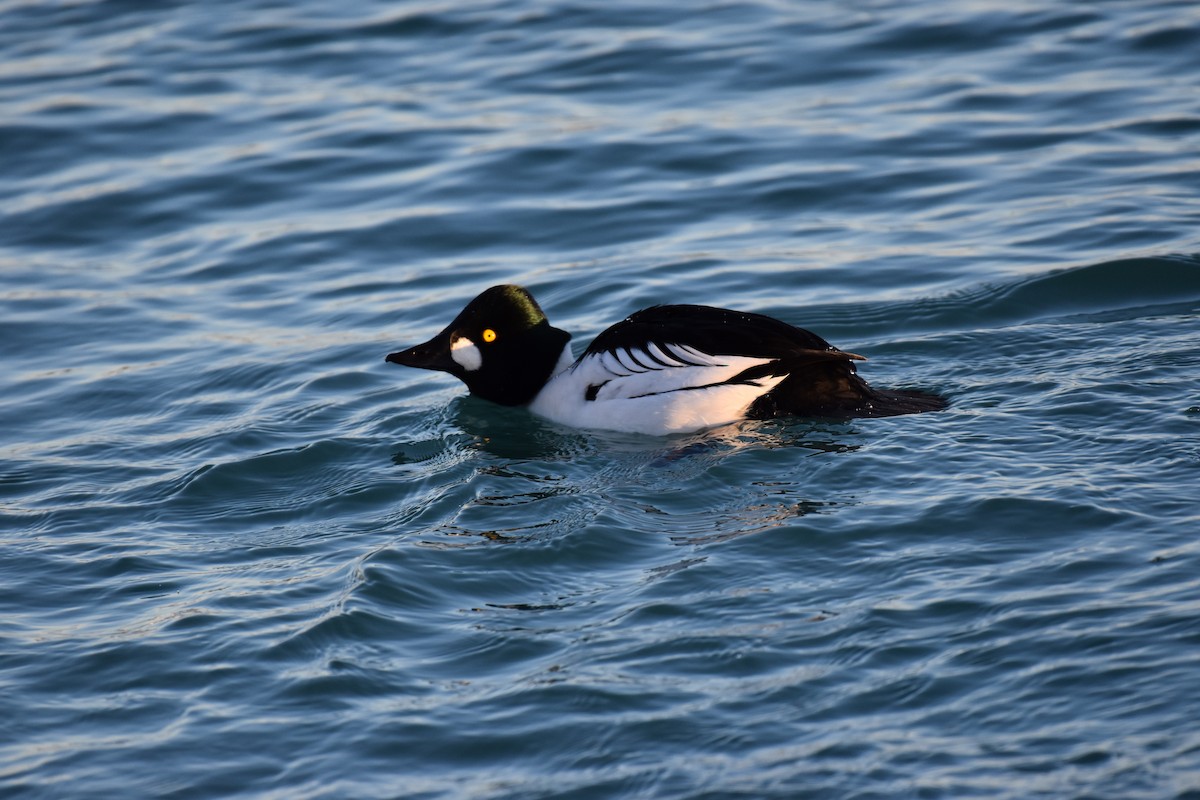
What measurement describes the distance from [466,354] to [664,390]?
1.43 meters

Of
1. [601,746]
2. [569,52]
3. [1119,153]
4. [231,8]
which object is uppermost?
[231,8]

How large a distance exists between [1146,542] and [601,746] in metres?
2.57

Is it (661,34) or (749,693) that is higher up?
(661,34)

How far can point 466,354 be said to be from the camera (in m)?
8.87

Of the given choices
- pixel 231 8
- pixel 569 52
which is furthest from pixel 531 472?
pixel 231 8

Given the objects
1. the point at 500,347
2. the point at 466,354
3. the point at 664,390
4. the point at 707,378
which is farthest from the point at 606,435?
the point at 466,354

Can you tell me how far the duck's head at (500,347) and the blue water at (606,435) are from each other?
0.90 ft

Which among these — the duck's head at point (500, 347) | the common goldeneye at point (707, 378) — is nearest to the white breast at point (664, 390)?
the common goldeneye at point (707, 378)

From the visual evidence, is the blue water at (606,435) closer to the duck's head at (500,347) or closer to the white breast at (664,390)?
the white breast at (664,390)

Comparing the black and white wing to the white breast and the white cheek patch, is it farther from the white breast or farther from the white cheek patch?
the white cheek patch

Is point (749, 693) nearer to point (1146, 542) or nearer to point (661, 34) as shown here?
point (1146, 542)

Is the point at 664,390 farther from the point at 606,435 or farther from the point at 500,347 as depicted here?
the point at 500,347

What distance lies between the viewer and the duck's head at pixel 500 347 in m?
8.82

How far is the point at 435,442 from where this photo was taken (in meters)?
8.53
